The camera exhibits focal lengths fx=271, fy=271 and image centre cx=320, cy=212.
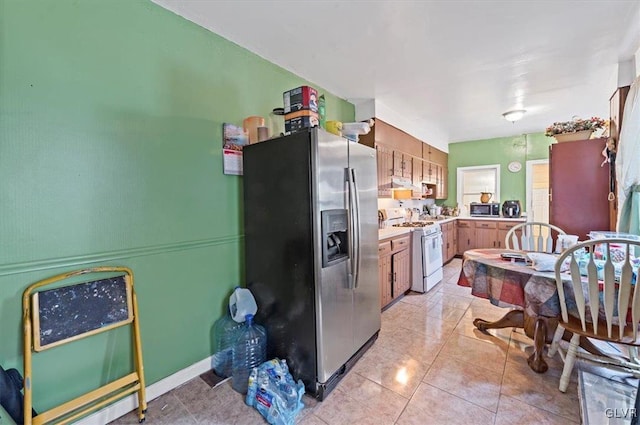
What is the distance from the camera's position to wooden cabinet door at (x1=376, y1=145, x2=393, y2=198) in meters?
3.64

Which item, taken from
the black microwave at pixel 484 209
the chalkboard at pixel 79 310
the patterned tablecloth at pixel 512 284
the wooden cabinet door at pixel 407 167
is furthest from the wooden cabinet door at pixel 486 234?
the chalkboard at pixel 79 310

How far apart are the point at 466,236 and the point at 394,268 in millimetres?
3231

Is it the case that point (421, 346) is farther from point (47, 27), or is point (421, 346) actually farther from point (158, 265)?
point (47, 27)

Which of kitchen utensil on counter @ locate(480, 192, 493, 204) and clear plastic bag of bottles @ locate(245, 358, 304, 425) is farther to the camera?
kitchen utensil on counter @ locate(480, 192, 493, 204)

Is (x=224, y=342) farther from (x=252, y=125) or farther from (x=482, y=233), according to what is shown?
(x=482, y=233)

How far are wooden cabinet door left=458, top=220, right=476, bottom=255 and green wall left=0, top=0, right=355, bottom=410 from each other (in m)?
5.05

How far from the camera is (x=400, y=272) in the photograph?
3.47 metres

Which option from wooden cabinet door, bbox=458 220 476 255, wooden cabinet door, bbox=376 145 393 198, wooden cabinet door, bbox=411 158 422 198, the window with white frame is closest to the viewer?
wooden cabinet door, bbox=376 145 393 198

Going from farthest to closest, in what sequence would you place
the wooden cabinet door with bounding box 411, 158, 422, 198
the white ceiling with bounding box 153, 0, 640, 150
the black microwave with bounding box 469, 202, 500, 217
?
the black microwave with bounding box 469, 202, 500, 217 → the wooden cabinet door with bounding box 411, 158, 422, 198 → the white ceiling with bounding box 153, 0, 640, 150

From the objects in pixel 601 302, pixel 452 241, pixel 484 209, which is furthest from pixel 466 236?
pixel 601 302

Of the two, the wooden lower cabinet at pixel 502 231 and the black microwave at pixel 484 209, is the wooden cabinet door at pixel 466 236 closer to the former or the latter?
the black microwave at pixel 484 209

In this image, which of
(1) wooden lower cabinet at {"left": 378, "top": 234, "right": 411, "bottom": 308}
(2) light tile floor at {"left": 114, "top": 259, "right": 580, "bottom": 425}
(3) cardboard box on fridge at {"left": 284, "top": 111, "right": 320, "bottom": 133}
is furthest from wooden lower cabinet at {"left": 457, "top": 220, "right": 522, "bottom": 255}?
(3) cardboard box on fridge at {"left": 284, "top": 111, "right": 320, "bottom": 133}

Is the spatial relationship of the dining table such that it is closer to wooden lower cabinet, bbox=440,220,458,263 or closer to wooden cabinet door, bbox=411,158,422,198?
wooden cabinet door, bbox=411,158,422,198

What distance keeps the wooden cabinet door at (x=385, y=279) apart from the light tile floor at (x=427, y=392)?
59cm
